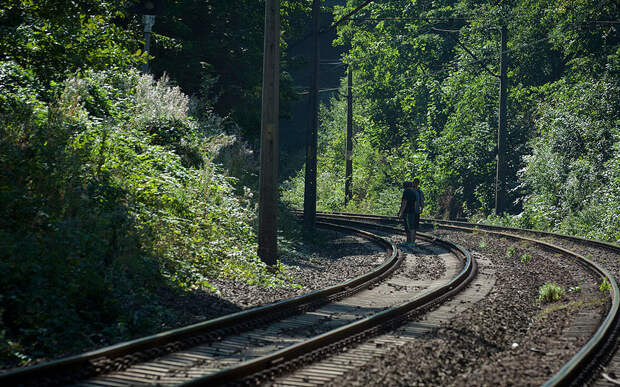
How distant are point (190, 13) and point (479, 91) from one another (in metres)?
17.6

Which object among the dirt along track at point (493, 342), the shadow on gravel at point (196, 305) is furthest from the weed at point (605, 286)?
the shadow on gravel at point (196, 305)

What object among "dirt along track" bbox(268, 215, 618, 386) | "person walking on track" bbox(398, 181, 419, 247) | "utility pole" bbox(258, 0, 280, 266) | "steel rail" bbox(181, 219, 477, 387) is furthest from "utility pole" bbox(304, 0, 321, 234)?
"steel rail" bbox(181, 219, 477, 387)

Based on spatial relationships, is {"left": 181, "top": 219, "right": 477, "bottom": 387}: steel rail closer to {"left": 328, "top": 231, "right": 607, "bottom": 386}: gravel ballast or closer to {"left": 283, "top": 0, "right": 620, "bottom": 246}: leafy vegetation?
Answer: {"left": 328, "top": 231, "right": 607, "bottom": 386}: gravel ballast

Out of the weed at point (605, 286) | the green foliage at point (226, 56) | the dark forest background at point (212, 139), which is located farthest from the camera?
the green foliage at point (226, 56)

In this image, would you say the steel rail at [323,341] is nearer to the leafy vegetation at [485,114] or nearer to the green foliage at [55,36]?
the green foliage at [55,36]

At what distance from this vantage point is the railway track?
5477 millimetres

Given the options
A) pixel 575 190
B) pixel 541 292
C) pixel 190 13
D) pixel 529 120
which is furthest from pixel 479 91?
pixel 541 292

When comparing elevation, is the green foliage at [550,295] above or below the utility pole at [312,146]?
below

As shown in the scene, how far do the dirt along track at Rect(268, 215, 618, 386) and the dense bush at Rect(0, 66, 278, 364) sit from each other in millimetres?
2924

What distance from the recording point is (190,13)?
22797mm

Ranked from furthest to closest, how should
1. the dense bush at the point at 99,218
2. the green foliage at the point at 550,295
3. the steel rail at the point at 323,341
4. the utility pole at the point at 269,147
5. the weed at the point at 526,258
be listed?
the weed at the point at 526,258
the utility pole at the point at 269,147
the green foliage at the point at 550,295
the dense bush at the point at 99,218
the steel rail at the point at 323,341

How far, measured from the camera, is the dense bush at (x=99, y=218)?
6.89 meters

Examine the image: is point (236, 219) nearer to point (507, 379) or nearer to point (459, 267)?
point (459, 267)

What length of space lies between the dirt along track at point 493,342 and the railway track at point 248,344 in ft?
0.96
